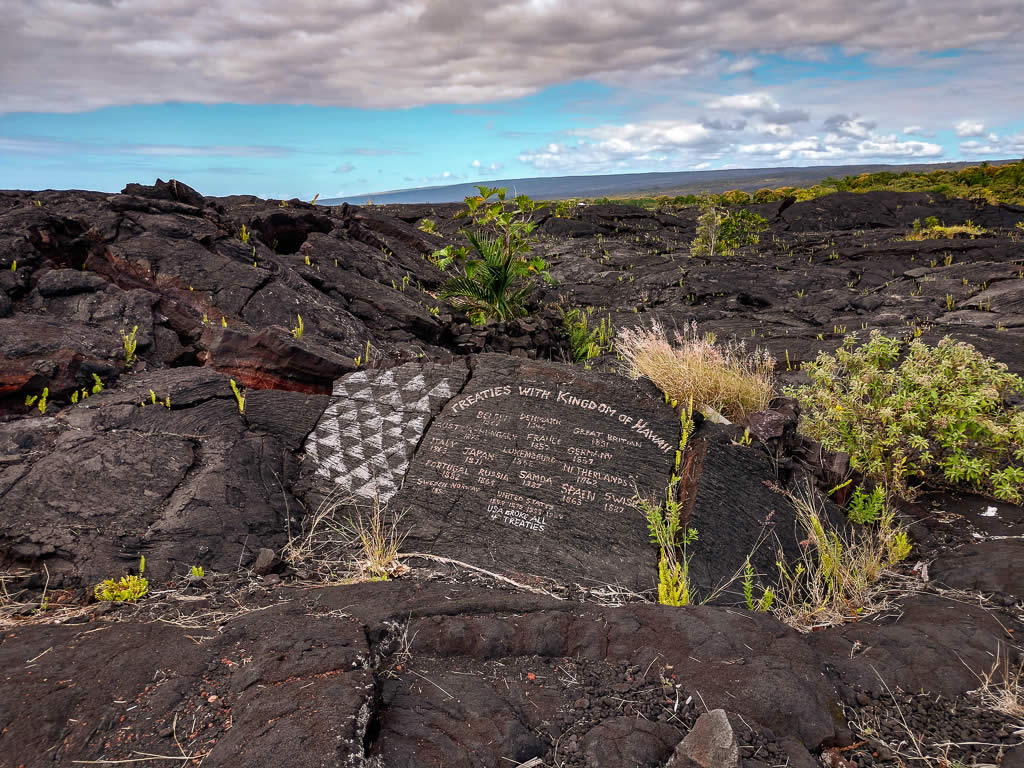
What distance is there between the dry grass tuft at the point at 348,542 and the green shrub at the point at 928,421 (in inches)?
161

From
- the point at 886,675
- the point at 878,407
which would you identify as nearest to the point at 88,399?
the point at 886,675

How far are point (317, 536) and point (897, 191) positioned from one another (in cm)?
4256

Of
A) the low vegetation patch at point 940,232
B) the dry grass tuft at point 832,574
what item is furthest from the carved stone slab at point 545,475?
the low vegetation patch at point 940,232

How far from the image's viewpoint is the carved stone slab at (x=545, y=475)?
5031mm

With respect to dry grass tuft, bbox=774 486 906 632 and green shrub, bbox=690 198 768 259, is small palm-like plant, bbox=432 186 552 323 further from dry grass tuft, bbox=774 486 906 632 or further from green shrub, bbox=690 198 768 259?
green shrub, bbox=690 198 768 259

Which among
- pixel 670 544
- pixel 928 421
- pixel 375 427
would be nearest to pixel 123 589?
pixel 375 427

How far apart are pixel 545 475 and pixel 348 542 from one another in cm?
167

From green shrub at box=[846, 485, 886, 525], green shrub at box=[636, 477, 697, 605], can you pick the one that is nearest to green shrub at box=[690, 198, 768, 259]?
green shrub at box=[846, 485, 886, 525]

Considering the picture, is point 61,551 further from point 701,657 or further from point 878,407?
point 878,407

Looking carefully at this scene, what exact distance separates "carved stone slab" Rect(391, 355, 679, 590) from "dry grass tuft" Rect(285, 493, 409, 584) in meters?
0.20

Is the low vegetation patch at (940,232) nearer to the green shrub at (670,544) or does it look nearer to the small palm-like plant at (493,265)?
the small palm-like plant at (493,265)

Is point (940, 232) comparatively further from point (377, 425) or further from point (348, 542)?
point (348, 542)

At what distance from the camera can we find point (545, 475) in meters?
5.54

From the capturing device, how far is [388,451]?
602 cm
